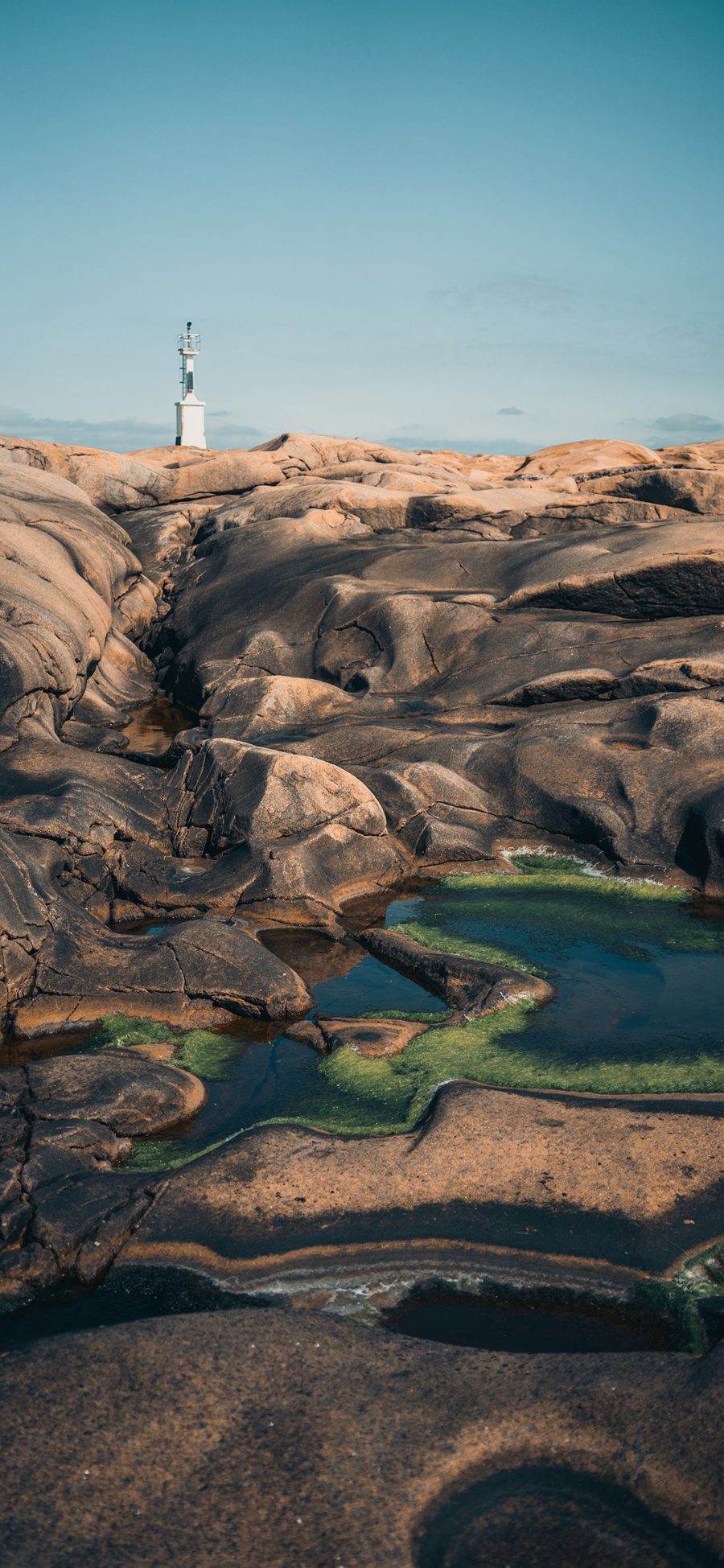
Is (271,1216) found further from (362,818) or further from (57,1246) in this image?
(362,818)

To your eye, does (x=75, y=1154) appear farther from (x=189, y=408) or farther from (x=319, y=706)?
(x=189, y=408)

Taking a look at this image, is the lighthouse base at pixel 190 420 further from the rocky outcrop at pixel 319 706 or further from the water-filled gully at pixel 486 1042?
the water-filled gully at pixel 486 1042

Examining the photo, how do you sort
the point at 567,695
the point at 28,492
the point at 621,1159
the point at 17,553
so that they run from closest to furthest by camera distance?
the point at 621,1159 < the point at 567,695 < the point at 17,553 < the point at 28,492

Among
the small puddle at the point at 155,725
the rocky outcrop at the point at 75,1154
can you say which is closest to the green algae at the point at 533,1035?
the rocky outcrop at the point at 75,1154

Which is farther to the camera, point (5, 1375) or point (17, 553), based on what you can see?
point (17, 553)

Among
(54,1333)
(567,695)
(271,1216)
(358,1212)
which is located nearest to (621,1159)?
(358,1212)

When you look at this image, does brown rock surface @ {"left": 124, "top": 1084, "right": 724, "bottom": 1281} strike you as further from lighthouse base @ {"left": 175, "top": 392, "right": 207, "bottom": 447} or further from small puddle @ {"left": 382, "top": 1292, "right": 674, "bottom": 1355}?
lighthouse base @ {"left": 175, "top": 392, "right": 207, "bottom": 447}
